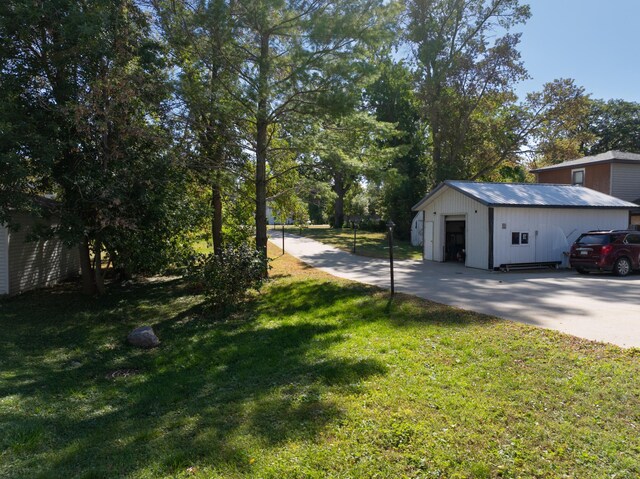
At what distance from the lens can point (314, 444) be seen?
148 inches

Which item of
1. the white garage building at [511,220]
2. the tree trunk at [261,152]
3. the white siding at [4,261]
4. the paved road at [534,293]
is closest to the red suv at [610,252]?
the paved road at [534,293]

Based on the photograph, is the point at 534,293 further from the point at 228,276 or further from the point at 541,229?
the point at 228,276

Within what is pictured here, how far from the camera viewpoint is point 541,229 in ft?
54.9

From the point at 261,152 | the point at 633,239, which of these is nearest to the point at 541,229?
the point at 633,239

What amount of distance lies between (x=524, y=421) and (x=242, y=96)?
1049 cm

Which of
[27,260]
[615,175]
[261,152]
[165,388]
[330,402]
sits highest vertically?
[615,175]

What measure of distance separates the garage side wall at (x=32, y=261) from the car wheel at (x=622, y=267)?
18.4 m

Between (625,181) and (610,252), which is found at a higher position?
(625,181)

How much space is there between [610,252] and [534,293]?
5.83 m

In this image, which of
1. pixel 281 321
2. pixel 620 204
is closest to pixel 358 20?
pixel 281 321

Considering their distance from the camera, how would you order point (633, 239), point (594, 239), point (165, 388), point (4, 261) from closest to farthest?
point (165, 388)
point (4, 261)
point (633, 239)
point (594, 239)

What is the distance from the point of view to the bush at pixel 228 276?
10.4 meters

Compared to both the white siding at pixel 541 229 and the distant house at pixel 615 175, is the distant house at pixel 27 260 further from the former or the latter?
the distant house at pixel 615 175

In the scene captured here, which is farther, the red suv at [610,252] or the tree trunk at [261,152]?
the red suv at [610,252]
